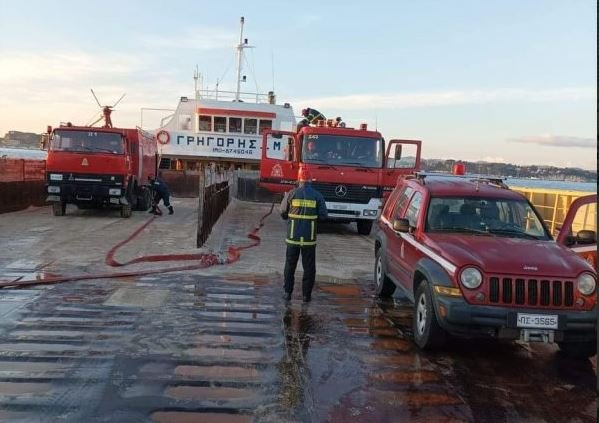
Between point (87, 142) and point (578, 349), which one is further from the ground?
point (87, 142)

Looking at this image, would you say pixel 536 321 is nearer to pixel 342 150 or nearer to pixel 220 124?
pixel 342 150

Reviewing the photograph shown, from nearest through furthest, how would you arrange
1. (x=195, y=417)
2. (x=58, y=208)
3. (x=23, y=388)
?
1. (x=195, y=417)
2. (x=23, y=388)
3. (x=58, y=208)

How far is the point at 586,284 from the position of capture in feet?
17.6

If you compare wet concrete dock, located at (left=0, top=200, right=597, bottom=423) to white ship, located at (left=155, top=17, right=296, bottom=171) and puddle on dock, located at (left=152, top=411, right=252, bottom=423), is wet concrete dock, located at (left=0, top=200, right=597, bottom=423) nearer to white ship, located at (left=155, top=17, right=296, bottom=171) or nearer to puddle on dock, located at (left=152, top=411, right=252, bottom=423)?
puddle on dock, located at (left=152, top=411, right=252, bottom=423)

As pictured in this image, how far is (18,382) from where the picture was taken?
4641 mm

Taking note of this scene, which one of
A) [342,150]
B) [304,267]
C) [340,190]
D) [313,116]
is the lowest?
[304,267]

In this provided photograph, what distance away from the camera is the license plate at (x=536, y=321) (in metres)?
5.29

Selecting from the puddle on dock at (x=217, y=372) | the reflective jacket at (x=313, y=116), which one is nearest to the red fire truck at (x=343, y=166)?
the reflective jacket at (x=313, y=116)

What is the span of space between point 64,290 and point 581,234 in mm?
6234

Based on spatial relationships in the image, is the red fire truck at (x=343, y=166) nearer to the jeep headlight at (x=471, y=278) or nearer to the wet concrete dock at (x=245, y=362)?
the wet concrete dock at (x=245, y=362)

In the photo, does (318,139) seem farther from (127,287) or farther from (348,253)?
(127,287)

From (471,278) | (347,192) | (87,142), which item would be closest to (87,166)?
(87,142)

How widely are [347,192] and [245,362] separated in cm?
1060

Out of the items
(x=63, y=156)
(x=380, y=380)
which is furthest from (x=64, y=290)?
(x=63, y=156)
